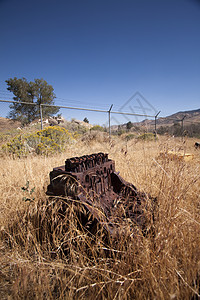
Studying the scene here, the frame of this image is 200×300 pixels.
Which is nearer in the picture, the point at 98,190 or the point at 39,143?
the point at 98,190

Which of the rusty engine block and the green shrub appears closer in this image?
the rusty engine block

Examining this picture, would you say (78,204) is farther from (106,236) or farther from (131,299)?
(131,299)

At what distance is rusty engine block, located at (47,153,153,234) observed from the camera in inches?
57.1

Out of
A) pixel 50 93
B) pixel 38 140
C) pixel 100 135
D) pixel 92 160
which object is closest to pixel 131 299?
pixel 92 160

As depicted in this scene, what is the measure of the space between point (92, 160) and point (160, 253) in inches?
42.3

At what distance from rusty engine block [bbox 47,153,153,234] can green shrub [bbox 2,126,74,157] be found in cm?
363

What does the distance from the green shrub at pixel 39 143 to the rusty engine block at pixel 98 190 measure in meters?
3.63

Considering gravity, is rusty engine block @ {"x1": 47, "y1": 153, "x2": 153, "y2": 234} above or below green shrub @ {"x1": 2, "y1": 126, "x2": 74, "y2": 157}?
below

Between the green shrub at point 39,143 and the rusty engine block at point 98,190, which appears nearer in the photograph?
the rusty engine block at point 98,190

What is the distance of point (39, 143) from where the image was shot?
19.6ft

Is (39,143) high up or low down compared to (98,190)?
up

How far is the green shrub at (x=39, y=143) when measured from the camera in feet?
17.9

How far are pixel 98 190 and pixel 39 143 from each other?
4.76 meters

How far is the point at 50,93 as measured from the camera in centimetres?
2423
